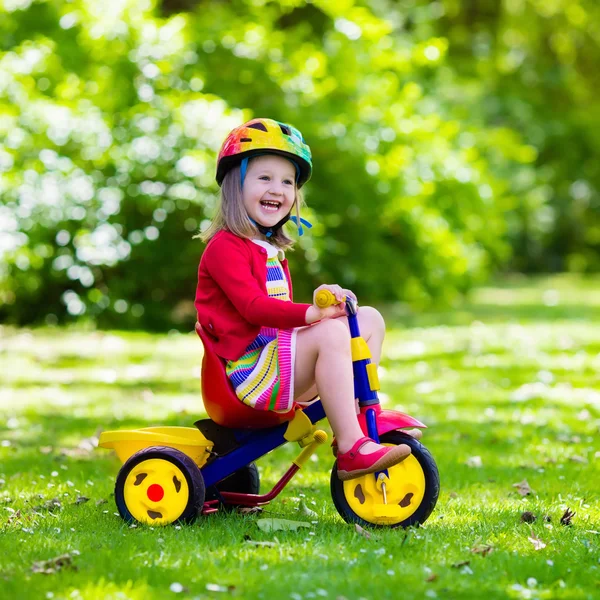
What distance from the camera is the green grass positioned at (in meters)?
3.28

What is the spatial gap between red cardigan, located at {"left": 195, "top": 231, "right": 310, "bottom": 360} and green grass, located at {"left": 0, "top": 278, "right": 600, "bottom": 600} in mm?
730

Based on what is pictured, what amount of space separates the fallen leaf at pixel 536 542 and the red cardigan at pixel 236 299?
1133 mm

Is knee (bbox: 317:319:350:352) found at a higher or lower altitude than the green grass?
higher

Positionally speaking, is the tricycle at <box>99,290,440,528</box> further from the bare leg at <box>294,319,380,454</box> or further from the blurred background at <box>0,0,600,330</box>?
the blurred background at <box>0,0,600,330</box>

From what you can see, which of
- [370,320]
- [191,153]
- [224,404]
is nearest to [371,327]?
[370,320]

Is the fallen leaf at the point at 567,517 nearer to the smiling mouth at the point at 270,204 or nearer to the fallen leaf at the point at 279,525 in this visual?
the fallen leaf at the point at 279,525

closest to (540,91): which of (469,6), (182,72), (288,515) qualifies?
(469,6)

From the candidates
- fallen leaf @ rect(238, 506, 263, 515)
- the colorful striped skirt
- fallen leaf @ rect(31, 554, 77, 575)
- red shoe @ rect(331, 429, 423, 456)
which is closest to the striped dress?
the colorful striped skirt

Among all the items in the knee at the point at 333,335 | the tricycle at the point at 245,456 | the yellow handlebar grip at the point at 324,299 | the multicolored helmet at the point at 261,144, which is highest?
the multicolored helmet at the point at 261,144

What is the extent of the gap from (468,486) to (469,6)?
23.2 metres

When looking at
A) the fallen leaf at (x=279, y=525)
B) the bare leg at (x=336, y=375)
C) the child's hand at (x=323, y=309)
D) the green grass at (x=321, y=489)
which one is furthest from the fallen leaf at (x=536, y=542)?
the child's hand at (x=323, y=309)

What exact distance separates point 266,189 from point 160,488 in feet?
4.05

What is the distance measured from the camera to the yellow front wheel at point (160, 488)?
4.07 m

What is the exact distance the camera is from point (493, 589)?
3244mm
